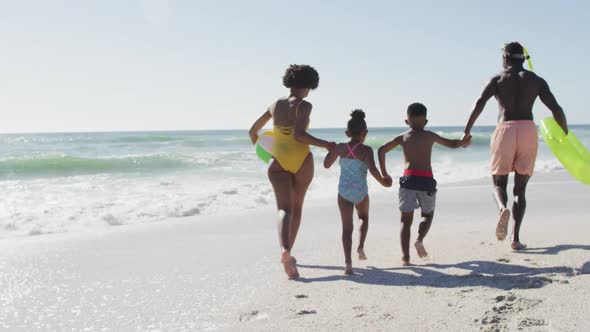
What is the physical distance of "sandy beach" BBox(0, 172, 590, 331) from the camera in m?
2.91

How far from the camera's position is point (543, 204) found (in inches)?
280

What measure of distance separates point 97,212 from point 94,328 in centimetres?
541

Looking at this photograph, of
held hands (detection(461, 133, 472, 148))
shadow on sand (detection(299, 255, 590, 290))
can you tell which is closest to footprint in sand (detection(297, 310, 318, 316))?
shadow on sand (detection(299, 255, 590, 290))

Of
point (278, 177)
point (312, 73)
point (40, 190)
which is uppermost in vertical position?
point (312, 73)

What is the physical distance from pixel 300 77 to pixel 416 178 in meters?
1.21

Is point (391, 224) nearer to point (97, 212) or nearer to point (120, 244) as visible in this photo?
point (120, 244)

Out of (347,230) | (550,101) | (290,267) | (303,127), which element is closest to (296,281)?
(290,267)

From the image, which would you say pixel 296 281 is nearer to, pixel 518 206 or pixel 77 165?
pixel 518 206

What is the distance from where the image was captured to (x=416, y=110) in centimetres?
417

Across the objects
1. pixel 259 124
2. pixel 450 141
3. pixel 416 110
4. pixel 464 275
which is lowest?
pixel 464 275

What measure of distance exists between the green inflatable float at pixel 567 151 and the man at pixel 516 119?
1.21ft

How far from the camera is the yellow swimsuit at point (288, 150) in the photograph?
4086 mm

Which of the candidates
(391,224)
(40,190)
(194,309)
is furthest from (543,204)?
(40,190)

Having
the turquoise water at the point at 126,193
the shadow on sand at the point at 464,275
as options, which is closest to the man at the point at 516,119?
the shadow on sand at the point at 464,275
